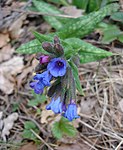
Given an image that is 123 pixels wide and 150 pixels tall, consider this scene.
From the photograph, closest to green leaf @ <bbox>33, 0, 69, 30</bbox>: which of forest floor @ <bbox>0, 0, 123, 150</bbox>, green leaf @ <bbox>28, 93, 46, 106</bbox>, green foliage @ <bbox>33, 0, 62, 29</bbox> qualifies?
green foliage @ <bbox>33, 0, 62, 29</bbox>

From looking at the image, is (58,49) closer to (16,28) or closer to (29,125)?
(29,125)

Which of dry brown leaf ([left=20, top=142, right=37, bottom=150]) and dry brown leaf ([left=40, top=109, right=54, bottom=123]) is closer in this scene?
dry brown leaf ([left=20, top=142, right=37, bottom=150])

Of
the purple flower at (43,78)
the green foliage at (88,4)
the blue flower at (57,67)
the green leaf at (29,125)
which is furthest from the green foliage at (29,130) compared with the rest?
the green foliage at (88,4)

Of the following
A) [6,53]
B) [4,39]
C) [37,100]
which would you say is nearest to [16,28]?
[4,39]

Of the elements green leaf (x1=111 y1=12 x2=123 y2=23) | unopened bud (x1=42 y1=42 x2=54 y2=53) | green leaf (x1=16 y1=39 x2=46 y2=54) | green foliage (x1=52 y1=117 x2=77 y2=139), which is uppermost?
unopened bud (x1=42 y1=42 x2=54 y2=53)

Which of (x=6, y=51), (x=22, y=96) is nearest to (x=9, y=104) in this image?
(x=22, y=96)

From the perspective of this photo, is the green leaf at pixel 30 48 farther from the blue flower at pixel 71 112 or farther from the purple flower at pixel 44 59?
the blue flower at pixel 71 112

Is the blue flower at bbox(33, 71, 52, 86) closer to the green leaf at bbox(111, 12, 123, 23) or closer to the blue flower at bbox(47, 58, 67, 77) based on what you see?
the blue flower at bbox(47, 58, 67, 77)

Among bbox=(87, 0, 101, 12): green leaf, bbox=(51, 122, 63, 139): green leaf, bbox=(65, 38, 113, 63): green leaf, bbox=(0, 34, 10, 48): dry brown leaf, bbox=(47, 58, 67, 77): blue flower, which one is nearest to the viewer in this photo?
bbox=(47, 58, 67, 77): blue flower
